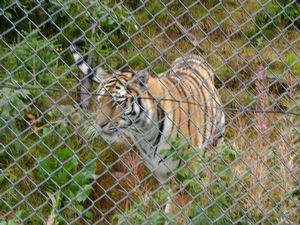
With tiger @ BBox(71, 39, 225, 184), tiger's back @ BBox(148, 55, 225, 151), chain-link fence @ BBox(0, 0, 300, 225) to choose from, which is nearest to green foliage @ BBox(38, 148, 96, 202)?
chain-link fence @ BBox(0, 0, 300, 225)

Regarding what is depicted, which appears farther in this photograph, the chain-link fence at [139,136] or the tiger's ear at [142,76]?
the tiger's ear at [142,76]

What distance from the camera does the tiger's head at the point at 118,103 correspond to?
4773mm

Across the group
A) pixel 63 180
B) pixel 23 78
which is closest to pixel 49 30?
pixel 23 78

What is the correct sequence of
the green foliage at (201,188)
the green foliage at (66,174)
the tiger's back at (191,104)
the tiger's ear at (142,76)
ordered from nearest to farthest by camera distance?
the green foliage at (201,188)
the tiger's ear at (142,76)
the green foliage at (66,174)
the tiger's back at (191,104)

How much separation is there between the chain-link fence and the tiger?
10 millimetres

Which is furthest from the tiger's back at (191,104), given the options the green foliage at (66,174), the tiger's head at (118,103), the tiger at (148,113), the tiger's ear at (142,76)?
the green foliage at (66,174)

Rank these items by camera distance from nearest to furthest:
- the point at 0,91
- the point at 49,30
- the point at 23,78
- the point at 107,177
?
the point at 0,91 → the point at 107,177 → the point at 23,78 → the point at 49,30

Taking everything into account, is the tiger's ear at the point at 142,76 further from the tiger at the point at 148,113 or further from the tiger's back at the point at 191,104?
the tiger's back at the point at 191,104

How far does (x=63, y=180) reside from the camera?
476 centimetres

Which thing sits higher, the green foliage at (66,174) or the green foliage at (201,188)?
the green foliage at (66,174)

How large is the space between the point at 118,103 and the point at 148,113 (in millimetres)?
356

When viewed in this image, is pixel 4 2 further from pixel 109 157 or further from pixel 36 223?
pixel 36 223

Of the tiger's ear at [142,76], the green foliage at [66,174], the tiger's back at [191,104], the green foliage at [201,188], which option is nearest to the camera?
the green foliage at [201,188]

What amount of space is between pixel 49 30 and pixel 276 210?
3.09 metres
